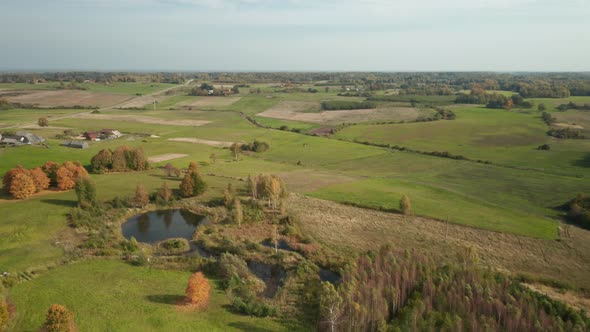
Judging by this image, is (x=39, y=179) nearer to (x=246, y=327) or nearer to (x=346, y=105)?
(x=246, y=327)

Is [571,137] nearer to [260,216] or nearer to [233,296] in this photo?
[260,216]

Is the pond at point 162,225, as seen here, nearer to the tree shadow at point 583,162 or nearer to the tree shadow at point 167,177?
the tree shadow at point 167,177

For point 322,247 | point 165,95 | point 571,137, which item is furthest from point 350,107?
point 322,247

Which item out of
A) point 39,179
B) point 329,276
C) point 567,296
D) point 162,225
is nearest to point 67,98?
point 39,179

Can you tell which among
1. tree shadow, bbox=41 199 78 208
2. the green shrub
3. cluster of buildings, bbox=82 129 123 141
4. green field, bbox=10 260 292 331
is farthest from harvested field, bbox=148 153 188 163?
the green shrub

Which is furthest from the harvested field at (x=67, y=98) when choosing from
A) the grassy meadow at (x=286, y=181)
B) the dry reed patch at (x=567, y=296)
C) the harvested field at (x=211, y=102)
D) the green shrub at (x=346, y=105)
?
the dry reed patch at (x=567, y=296)
